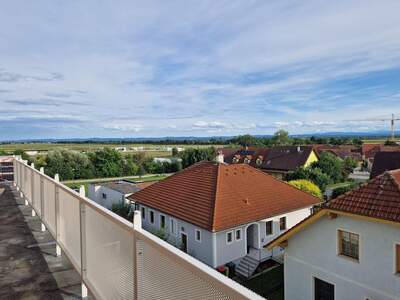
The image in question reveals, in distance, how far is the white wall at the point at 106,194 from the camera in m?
27.9

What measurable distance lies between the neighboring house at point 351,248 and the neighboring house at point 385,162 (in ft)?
75.6

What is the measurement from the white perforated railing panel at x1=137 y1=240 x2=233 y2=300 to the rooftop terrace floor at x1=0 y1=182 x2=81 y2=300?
1374 millimetres

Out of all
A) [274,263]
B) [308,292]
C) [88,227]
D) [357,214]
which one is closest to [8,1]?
[88,227]

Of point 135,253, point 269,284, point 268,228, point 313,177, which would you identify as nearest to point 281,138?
point 313,177

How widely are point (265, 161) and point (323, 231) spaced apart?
4110cm

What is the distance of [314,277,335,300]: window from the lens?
1038 cm

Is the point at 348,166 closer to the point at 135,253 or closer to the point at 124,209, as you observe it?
the point at 124,209

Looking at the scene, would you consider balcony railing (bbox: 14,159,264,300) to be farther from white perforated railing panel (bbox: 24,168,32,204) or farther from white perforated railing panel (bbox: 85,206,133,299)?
white perforated railing panel (bbox: 24,168,32,204)

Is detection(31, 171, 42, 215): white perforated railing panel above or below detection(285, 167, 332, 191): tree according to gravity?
above

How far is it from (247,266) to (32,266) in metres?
14.3

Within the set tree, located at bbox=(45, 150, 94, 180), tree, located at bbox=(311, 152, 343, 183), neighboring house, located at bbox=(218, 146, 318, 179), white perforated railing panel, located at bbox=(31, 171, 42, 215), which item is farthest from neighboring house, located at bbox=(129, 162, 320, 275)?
tree, located at bbox=(45, 150, 94, 180)

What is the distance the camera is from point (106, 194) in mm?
29969

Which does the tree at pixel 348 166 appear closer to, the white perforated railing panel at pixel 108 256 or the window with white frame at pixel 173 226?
the window with white frame at pixel 173 226

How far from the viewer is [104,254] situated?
2590 mm
